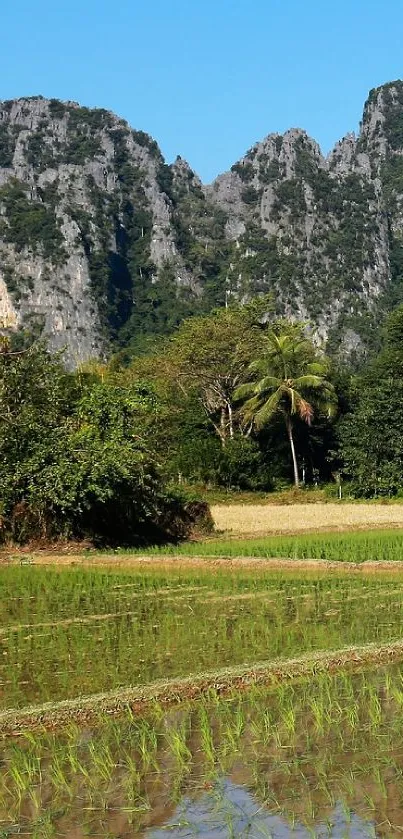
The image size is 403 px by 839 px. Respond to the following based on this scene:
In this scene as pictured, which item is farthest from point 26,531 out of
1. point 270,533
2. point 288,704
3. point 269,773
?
point 269,773

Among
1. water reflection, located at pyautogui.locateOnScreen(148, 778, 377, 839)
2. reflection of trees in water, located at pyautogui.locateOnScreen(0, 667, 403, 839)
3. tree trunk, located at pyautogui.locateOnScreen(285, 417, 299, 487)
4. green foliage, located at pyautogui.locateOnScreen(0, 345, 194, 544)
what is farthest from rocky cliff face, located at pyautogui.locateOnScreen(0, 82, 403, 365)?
water reflection, located at pyautogui.locateOnScreen(148, 778, 377, 839)

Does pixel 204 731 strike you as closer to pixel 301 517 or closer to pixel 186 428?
pixel 301 517

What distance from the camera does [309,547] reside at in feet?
48.9

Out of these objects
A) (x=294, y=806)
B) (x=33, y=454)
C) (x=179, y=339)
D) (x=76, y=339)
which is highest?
(x=76, y=339)

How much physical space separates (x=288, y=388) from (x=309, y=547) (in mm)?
16741

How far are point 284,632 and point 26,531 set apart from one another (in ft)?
26.2

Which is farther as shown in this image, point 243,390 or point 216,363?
point 216,363

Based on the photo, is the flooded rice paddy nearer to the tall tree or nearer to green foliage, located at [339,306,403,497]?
green foliage, located at [339,306,403,497]

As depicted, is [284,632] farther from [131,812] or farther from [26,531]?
[26,531]

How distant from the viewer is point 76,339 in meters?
97.7

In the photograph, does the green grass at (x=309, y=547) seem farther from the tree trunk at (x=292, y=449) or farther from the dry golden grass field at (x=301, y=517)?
the tree trunk at (x=292, y=449)

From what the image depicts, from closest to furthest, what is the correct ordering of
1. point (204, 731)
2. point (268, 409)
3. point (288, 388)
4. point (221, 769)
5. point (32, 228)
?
point (221, 769), point (204, 731), point (268, 409), point (288, 388), point (32, 228)

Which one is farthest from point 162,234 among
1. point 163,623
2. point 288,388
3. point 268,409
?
point 163,623

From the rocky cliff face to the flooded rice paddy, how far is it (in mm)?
82636
